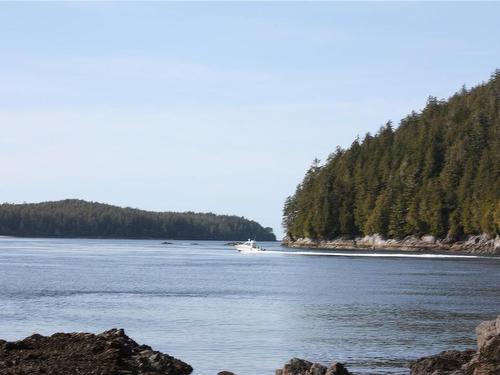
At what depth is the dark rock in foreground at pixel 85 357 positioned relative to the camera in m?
36.5

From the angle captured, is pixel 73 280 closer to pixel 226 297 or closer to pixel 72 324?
pixel 226 297

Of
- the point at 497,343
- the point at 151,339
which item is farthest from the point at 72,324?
the point at 497,343

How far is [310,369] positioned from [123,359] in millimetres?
8256

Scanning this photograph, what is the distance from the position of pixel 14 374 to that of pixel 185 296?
4372 cm

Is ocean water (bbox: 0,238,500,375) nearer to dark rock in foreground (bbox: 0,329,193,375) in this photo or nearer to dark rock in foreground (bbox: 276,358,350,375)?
dark rock in foreground (bbox: 0,329,193,375)

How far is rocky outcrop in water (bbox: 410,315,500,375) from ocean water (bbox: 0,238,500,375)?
7.97 ft

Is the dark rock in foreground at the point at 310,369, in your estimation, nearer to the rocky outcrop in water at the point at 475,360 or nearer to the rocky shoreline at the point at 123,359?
the rocky shoreline at the point at 123,359

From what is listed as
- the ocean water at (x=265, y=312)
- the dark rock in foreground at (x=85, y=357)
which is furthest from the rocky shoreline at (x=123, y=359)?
the ocean water at (x=265, y=312)


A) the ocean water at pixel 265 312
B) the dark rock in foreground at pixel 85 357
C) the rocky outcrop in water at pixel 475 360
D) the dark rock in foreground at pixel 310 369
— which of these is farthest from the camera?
the ocean water at pixel 265 312

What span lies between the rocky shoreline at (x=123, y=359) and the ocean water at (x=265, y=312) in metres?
2.13

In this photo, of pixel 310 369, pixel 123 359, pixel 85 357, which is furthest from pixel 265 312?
pixel 310 369

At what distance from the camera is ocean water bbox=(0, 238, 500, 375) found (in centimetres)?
4559

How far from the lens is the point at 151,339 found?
49.1 meters

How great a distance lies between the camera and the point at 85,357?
38719 millimetres
